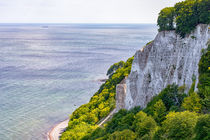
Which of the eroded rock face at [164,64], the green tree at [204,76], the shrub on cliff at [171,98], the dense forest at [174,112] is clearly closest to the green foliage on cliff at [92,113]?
the dense forest at [174,112]

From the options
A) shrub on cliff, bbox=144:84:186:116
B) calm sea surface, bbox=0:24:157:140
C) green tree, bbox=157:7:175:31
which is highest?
green tree, bbox=157:7:175:31

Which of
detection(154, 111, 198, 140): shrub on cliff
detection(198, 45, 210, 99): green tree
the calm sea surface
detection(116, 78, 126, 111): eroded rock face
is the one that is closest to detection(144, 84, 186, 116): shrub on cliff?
detection(198, 45, 210, 99): green tree

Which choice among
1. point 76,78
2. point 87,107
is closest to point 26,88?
point 76,78

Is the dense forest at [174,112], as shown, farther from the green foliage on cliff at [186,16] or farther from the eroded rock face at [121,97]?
the eroded rock face at [121,97]

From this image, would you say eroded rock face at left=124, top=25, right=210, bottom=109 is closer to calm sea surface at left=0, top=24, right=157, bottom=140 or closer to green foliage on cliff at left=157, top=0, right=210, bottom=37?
green foliage on cliff at left=157, top=0, right=210, bottom=37

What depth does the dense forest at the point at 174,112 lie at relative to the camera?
21.2 m

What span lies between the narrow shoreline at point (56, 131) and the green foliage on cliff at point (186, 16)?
3840 cm

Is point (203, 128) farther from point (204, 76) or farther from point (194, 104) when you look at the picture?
point (204, 76)

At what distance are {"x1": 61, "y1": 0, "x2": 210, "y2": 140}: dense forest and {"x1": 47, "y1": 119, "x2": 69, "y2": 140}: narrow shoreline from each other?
9.98 meters

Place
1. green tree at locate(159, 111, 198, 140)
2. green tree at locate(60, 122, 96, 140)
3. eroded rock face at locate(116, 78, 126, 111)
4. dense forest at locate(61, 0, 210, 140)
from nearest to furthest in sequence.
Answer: green tree at locate(159, 111, 198, 140), dense forest at locate(61, 0, 210, 140), eroded rock face at locate(116, 78, 126, 111), green tree at locate(60, 122, 96, 140)

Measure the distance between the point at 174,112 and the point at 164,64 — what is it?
498 inches

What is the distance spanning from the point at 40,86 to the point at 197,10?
7422 cm

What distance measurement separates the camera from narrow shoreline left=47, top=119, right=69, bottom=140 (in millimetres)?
59894

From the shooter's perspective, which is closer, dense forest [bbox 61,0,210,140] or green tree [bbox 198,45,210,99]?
dense forest [bbox 61,0,210,140]
